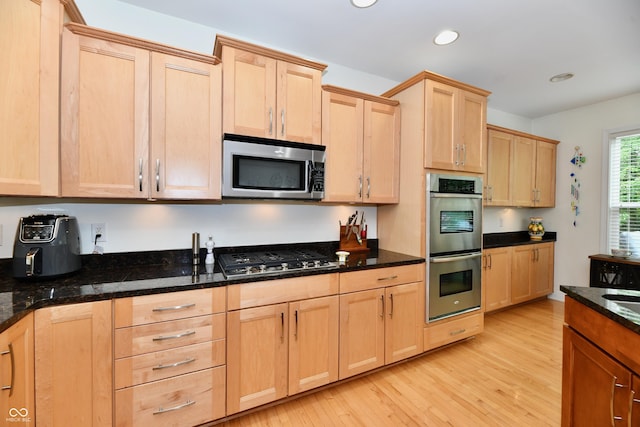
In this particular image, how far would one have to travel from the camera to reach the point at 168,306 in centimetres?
144

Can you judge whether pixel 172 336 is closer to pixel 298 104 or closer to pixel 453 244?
pixel 298 104

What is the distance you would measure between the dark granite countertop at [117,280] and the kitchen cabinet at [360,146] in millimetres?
610

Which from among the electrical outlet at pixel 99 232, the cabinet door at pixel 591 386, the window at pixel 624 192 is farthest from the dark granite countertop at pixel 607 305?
the window at pixel 624 192

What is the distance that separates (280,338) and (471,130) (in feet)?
7.99

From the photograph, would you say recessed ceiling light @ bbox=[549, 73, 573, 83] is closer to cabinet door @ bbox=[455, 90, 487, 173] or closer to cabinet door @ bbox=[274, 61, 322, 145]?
cabinet door @ bbox=[455, 90, 487, 173]

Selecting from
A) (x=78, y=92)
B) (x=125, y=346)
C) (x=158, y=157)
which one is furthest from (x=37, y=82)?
(x=125, y=346)

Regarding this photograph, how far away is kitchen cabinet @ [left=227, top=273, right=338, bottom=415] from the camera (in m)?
1.61

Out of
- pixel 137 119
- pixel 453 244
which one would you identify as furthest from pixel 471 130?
pixel 137 119

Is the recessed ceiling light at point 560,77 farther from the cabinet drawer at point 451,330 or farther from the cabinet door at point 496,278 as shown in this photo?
the cabinet drawer at point 451,330

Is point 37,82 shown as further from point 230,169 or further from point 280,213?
point 280,213

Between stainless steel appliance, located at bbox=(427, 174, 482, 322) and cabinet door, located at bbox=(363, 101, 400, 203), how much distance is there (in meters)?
0.35

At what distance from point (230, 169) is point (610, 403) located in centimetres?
217

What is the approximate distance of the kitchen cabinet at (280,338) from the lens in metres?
1.61

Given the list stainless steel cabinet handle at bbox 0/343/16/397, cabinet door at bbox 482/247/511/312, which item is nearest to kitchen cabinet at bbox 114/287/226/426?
stainless steel cabinet handle at bbox 0/343/16/397
